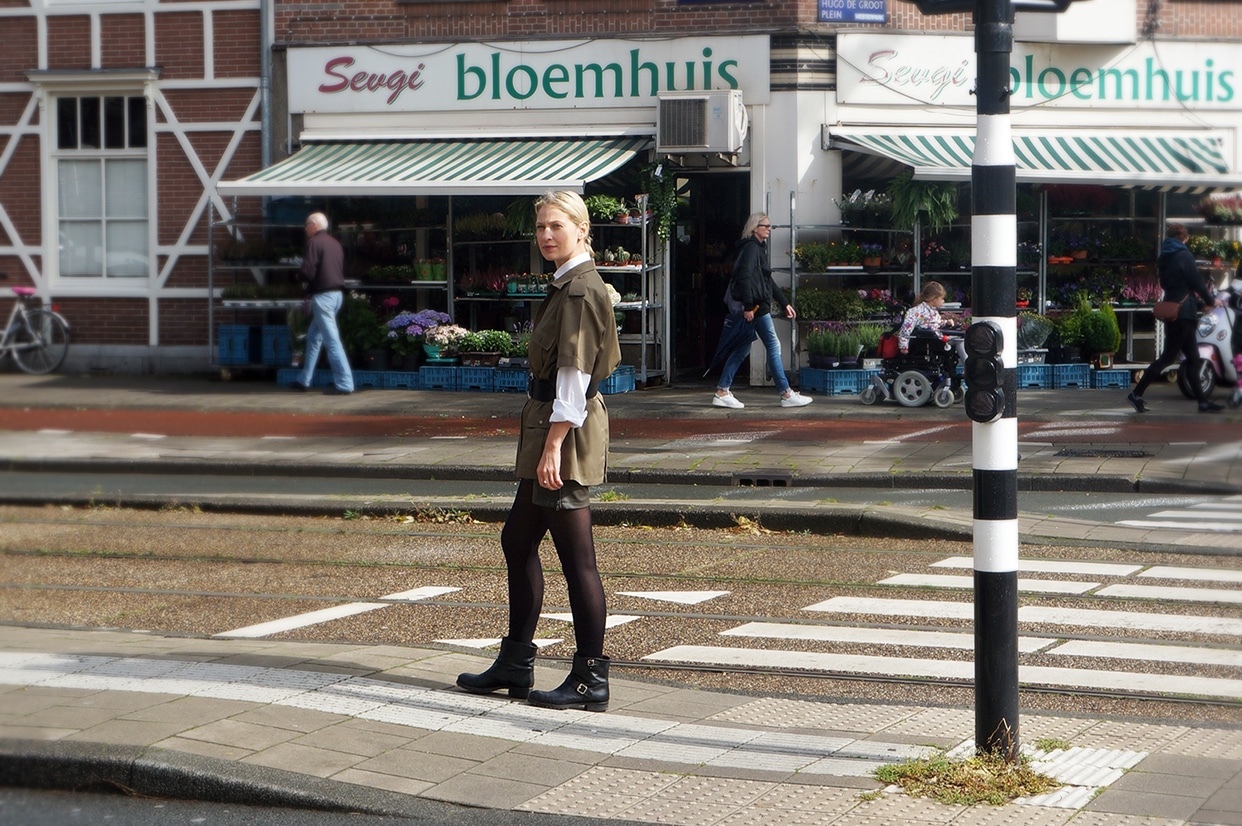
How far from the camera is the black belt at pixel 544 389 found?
5.48m

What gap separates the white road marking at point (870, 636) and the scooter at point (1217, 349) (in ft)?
33.1

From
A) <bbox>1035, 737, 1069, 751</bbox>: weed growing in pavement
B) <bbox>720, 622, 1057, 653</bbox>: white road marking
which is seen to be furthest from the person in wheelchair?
<bbox>1035, 737, 1069, 751</bbox>: weed growing in pavement

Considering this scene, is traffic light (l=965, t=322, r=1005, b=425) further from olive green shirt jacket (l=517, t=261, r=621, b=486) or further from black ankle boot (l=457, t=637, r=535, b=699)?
black ankle boot (l=457, t=637, r=535, b=699)

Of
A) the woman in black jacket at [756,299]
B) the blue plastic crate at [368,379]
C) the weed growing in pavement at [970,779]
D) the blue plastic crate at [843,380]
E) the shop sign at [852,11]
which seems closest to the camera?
the weed growing in pavement at [970,779]

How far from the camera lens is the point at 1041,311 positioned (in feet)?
60.1

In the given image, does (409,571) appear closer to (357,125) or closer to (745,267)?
(745,267)

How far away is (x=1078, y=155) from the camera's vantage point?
59.9 ft

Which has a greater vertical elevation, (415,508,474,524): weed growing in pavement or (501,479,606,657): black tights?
(501,479,606,657): black tights

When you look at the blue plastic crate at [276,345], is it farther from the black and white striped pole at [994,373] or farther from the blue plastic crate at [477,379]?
the black and white striped pole at [994,373]

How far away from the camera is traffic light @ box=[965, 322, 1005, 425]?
4.59m

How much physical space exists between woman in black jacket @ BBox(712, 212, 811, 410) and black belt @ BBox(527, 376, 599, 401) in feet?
34.0

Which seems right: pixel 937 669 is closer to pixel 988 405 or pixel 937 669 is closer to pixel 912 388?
pixel 988 405

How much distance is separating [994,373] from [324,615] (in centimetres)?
393

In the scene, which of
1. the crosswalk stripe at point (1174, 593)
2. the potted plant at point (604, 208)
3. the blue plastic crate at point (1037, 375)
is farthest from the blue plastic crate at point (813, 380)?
the crosswalk stripe at point (1174, 593)
